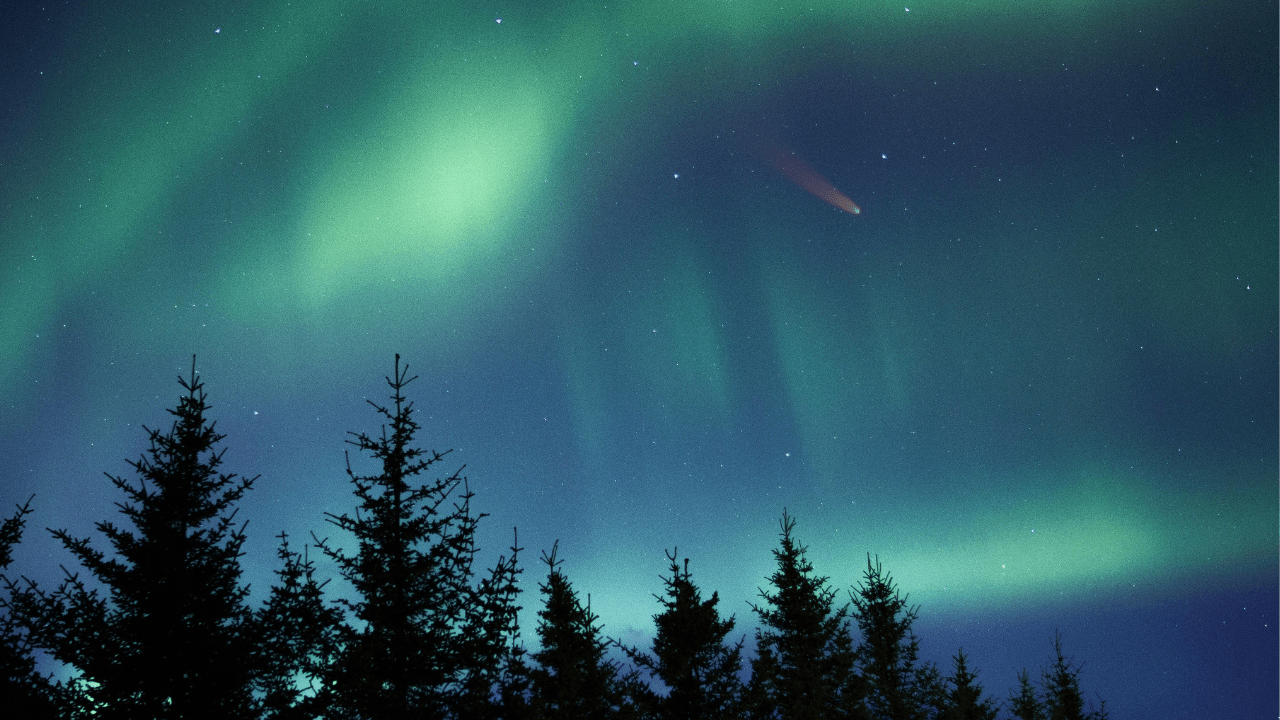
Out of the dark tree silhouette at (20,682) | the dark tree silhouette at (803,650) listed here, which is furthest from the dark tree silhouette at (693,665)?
the dark tree silhouette at (20,682)

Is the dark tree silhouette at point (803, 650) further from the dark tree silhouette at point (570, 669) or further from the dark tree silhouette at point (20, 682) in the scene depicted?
the dark tree silhouette at point (20, 682)

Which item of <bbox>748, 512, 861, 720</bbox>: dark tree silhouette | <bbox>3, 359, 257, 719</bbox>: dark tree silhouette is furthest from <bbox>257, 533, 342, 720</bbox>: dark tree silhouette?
<bbox>748, 512, 861, 720</bbox>: dark tree silhouette

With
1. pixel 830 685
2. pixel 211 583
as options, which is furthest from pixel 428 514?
pixel 830 685

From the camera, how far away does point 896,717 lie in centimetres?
2128

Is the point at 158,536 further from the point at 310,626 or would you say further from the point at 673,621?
the point at 673,621

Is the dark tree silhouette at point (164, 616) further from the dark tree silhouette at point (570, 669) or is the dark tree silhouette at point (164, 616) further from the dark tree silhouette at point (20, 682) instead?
the dark tree silhouette at point (570, 669)

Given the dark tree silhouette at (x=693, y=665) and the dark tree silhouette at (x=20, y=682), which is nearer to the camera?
the dark tree silhouette at (x=20, y=682)

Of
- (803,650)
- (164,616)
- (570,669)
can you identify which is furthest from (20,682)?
(803,650)

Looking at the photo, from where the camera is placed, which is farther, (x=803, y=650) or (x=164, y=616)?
(x=803, y=650)

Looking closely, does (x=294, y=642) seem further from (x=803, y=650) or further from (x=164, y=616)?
(x=803, y=650)

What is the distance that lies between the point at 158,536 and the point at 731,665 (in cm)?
1274

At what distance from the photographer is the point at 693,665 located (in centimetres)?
1605

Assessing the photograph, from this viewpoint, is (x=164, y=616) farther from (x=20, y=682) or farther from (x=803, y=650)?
(x=803, y=650)

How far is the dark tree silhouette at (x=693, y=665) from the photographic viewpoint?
15.6 m
